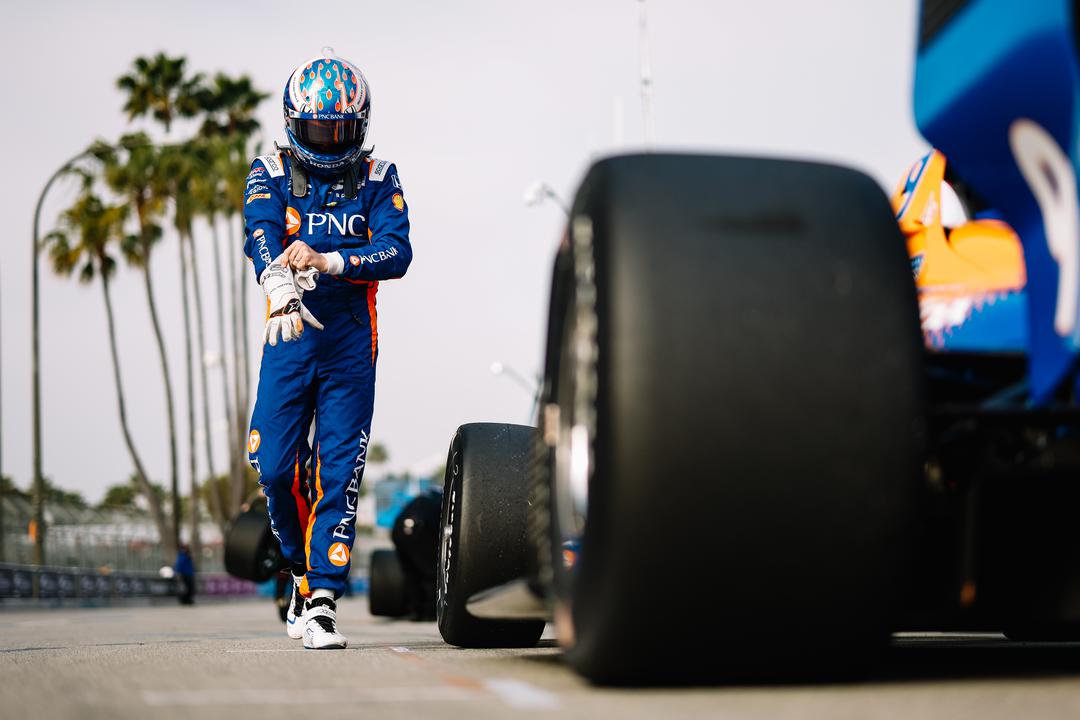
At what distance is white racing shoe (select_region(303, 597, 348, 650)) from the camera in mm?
4992

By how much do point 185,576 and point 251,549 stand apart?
2798 centimetres

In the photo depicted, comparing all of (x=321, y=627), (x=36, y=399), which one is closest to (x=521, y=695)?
(x=321, y=627)

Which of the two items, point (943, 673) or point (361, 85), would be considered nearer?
point (943, 673)

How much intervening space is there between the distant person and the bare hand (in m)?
31.0

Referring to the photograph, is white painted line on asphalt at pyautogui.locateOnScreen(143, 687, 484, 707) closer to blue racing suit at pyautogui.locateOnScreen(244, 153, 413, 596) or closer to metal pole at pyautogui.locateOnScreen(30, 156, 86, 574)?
blue racing suit at pyautogui.locateOnScreen(244, 153, 413, 596)

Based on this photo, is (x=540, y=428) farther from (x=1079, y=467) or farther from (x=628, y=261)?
(x=1079, y=467)

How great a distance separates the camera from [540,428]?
3.35 meters

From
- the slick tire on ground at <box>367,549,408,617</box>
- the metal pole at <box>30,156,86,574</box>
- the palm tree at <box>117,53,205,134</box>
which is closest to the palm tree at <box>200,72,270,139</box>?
the palm tree at <box>117,53,205,134</box>

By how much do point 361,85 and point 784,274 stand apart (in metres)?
3.37

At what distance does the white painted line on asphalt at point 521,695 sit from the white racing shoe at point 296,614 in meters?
2.53

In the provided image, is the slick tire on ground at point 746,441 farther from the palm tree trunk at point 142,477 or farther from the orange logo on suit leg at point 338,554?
the palm tree trunk at point 142,477

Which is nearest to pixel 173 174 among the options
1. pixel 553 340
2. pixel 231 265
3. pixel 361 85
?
pixel 231 265

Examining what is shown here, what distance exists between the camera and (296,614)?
560cm

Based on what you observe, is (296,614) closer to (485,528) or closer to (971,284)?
(485,528)
